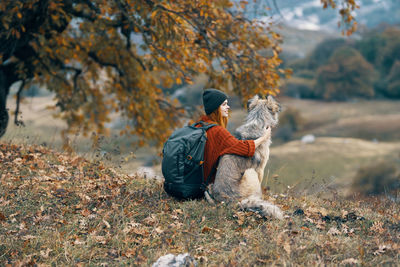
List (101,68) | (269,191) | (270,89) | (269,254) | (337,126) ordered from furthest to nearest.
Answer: (337,126), (101,68), (270,89), (269,191), (269,254)

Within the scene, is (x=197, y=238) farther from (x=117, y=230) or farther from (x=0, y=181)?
(x=0, y=181)

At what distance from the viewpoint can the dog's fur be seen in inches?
222

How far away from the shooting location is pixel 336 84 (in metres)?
88.4

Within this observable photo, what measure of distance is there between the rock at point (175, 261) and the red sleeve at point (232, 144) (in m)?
1.95

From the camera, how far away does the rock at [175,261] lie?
400 centimetres

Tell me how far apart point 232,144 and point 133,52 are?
25.6ft

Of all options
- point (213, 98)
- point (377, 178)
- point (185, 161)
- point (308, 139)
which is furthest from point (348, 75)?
point (185, 161)

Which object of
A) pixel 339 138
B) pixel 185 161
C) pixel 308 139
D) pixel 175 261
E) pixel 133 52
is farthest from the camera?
pixel 308 139

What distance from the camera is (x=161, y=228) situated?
527 cm

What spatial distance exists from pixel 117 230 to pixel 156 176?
2757 mm

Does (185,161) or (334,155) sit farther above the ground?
(185,161)

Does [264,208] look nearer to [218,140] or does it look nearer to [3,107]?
[218,140]

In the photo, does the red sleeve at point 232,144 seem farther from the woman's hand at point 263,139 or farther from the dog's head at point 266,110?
the dog's head at point 266,110

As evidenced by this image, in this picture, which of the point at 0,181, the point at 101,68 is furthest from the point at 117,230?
the point at 101,68
